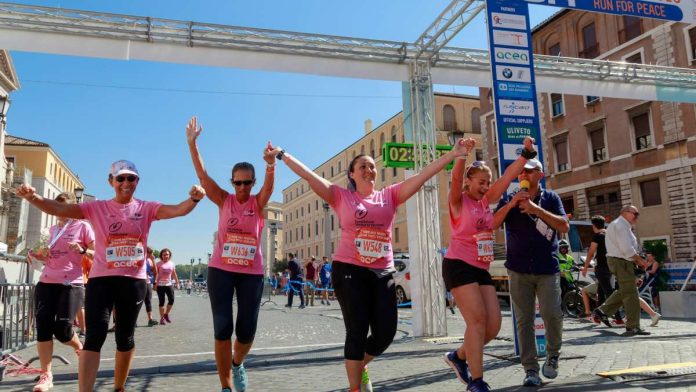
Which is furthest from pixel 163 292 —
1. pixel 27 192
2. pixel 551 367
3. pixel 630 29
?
pixel 630 29

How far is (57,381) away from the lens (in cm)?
566

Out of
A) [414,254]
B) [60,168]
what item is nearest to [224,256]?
[414,254]

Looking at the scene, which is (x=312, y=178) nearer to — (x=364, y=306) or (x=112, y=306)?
(x=364, y=306)

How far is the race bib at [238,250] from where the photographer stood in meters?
4.44

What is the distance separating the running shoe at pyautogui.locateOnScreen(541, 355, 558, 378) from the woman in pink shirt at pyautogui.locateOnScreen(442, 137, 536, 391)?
811 mm

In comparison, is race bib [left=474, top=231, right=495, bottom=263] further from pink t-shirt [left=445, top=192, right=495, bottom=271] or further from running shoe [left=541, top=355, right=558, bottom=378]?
running shoe [left=541, top=355, right=558, bottom=378]

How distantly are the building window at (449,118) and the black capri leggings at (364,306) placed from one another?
47035 mm

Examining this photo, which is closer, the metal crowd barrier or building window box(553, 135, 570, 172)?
the metal crowd barrier

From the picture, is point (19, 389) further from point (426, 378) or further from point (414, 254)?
point (414, 254)

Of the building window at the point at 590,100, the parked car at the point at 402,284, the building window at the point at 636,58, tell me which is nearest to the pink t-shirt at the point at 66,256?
the parked car at the point at 402,284

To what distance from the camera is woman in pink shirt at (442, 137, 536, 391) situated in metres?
4.15

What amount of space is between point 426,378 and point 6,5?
8058 millimetres

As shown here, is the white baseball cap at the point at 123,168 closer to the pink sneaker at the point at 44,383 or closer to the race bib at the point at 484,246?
the pink sneaker at the point at 44,383

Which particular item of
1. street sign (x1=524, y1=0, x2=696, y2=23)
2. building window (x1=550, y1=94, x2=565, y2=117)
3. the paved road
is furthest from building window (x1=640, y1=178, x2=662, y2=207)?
street sign (x1=524, y1=0, x2=696, y2=23)
